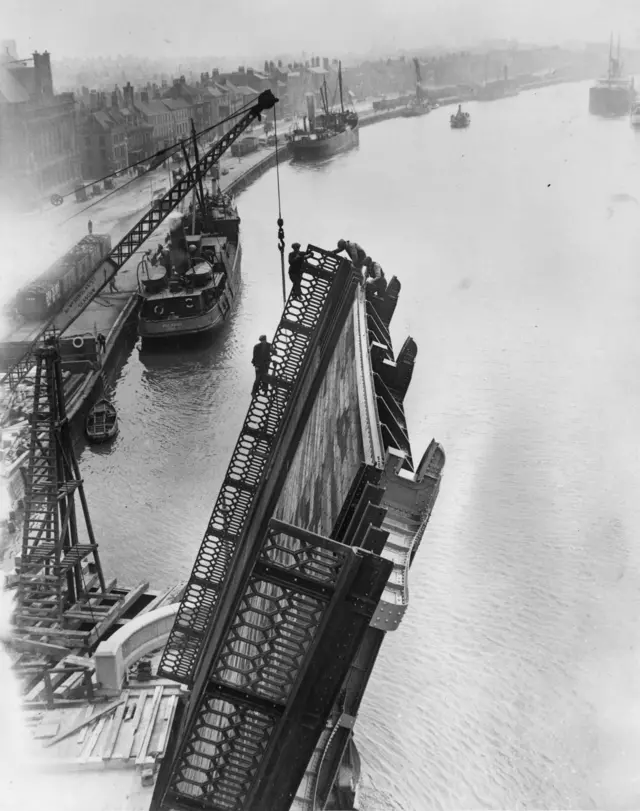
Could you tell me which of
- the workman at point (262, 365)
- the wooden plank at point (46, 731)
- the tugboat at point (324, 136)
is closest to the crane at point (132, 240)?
the wooden plank at point (46, 731)

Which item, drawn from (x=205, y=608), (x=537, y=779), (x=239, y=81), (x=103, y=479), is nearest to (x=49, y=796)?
(x=205, y=608)

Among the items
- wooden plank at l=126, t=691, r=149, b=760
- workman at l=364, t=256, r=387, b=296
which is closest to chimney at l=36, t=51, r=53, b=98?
workman at l=364, t=256, r=387, b=296

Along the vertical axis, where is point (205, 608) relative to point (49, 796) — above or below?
above

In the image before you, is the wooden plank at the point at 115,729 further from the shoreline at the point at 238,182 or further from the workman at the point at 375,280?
the shoreline at the point at 238,182

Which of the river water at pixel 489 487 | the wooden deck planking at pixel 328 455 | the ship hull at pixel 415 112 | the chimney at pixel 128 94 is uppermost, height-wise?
the chimney at pixel 128 94

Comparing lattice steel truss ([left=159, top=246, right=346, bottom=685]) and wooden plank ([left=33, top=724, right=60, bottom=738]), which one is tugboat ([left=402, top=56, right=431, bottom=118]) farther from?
wooden plank ([left=33, top=724, right=60, bottom=738])

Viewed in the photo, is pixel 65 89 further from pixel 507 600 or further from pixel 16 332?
pixel 507 600

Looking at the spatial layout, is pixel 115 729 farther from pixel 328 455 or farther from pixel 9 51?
pixel 9 51
